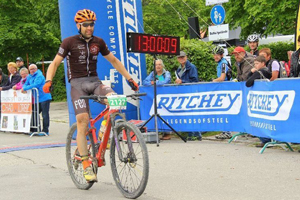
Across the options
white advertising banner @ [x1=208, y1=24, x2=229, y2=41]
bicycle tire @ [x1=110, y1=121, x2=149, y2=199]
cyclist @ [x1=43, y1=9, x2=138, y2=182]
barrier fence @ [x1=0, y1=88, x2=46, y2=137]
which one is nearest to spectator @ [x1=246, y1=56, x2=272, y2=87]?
cyclist @ [x1=43, y1=9, x2=138, y2=182]

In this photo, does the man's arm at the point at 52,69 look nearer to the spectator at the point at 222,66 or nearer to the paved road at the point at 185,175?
the paved road at the point at 185,175

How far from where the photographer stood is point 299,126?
921cm

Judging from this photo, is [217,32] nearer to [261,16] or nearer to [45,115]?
[45,115]

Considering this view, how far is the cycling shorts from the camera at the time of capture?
713 centimetres

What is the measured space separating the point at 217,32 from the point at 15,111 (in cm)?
586

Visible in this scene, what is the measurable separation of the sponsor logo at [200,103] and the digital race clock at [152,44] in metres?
0.97

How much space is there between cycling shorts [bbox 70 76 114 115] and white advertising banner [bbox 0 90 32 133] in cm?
825

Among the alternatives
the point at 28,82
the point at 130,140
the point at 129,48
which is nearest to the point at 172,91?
the point at 129,48

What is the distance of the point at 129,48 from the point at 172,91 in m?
1.40

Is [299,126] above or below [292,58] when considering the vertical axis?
below

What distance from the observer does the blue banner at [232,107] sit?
948 centimetres

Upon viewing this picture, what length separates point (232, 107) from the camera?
11344 mm

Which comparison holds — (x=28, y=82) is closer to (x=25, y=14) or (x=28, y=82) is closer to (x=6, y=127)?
(x=6, y=127)

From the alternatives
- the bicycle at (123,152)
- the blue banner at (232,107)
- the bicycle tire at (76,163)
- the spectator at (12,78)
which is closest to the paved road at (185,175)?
the bicycle tire at (76,163)
